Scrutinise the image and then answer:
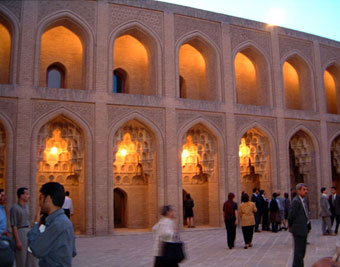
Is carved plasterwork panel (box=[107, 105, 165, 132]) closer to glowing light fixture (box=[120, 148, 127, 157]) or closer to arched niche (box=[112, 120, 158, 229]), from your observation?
arched niche (box=[112, 120, 158, 229])

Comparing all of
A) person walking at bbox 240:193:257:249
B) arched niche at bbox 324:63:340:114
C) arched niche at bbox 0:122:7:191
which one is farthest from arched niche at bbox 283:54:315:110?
arched niche at bbox 0:122:7:191

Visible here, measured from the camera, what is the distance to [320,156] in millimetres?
17859

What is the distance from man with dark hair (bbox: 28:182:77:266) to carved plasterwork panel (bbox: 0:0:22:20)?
11383mm

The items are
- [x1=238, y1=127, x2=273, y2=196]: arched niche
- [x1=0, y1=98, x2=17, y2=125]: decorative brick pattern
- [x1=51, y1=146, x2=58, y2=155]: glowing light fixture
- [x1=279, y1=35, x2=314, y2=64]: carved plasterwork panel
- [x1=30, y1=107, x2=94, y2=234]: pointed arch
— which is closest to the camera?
[x1=0, y1=98, x2=17, y2=125]: decorative brick pattern

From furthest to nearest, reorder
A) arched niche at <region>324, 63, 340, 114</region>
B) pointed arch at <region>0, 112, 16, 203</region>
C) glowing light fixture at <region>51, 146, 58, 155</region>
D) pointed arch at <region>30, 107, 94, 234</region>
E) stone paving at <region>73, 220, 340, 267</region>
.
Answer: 1. arched niche at <region>324, 63, 340, 114</region>
2. glowing light fixture at <region>51, 146, 58, 155</region>
3. pointed arch at <region>30, 107, 94, 234</region>
4. pointed arch at <region>0, 112, 16, 203</region>
5. stone paving at <region>73, 220, 340, 267</region>

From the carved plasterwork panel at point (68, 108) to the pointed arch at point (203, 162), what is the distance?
3.27m

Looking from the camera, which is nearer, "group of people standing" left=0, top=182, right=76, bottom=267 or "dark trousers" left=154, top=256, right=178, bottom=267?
"group of people standing" left=0, top=182, right=76, bottom=267

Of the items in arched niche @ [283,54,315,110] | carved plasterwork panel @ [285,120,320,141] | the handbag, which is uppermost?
arched niche @ [283,54,315,110]

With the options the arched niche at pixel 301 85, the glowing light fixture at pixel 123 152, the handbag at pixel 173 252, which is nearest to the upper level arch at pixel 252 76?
the arched niche at pixel 301 85

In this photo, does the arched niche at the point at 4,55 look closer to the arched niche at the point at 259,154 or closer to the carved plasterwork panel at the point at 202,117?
the carved plasterwork panel at the point at 202,117

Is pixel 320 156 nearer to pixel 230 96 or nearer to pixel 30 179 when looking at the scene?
pixel 230 96

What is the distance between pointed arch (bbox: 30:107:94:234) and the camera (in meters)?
12.7

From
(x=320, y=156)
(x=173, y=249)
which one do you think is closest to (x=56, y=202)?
(x=173, y=249)

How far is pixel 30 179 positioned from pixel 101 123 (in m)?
2.88
